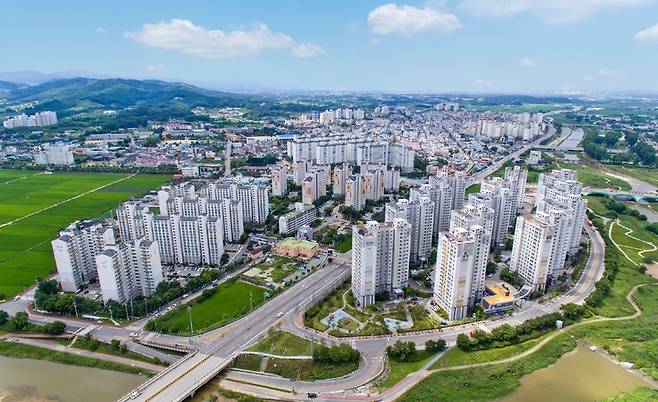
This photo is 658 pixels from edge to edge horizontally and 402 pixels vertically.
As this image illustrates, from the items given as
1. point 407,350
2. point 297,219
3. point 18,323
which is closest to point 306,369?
point 407,350

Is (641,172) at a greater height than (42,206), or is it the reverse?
(42,206)

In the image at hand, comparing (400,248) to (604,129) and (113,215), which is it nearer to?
(113,215)

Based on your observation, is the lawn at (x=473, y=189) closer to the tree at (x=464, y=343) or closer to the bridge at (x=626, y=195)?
the bridge at (x=626, y=195)

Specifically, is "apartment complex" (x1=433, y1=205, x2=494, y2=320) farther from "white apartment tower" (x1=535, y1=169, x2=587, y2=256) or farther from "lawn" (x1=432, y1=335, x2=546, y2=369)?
"white apartment tower" (x1=535, y1=169, x2=587, y2=256)

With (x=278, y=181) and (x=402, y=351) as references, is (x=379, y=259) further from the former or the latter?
(x=278, y=181)

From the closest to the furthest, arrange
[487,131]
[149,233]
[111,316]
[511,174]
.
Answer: [111,316] → [149,233] → [511,174] → [487,131]

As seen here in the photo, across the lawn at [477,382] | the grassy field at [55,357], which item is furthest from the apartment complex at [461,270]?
the grassy field at [55,357]

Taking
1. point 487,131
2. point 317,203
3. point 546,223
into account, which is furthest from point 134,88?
point 546,223
